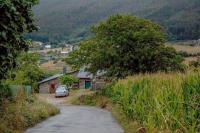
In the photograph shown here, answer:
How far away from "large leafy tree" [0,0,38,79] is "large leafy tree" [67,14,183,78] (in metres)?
40.3

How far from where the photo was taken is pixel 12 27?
59.4ft

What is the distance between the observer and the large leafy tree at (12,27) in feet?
56.7

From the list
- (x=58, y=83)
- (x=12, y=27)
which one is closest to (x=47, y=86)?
(x=58, y=83)

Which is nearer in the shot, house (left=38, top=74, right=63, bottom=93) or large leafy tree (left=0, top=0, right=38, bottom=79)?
large leafy tree (left=0, top=0, right=38, bottom=79)

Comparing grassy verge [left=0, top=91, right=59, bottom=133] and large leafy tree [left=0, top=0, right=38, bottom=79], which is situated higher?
large leafy tree [left=0, top=0, right=38, bottom=79]

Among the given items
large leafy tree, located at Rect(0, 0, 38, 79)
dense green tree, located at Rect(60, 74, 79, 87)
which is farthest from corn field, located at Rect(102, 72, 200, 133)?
dense green tree, located at Rect(60, 74, 79, 87)

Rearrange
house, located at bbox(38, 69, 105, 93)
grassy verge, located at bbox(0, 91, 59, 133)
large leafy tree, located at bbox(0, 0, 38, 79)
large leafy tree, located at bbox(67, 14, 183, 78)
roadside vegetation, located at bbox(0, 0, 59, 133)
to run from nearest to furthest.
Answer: large leafy tree, located at bbox(0, 0, 38, 79) < roadside vegetation, located at bbox(0, 0, 59, 133) < grassy verge, located at bbox(0, 91, 59, 133) < large leafy tree, located at bbox(67, 14, 183, 78) < house, located at bbox(38, 69, 105, 93)

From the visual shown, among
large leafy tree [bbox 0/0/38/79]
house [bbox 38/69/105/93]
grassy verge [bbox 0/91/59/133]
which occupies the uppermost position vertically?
large leafy tree [bbox 0/0/38/79]

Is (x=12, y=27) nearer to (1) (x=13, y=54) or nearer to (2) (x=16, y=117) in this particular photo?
(1) (x=13, y=54)

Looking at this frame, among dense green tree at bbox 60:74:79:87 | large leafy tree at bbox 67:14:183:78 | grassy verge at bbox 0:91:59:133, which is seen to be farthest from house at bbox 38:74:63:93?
grassy verge at bbox 0:91:59:133

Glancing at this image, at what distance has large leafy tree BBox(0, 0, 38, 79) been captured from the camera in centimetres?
1728

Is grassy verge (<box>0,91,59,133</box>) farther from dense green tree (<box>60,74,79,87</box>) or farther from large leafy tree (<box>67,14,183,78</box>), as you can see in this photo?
dense green tree (<box>60,74,79,87</box>)

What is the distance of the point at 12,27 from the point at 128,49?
144 ft

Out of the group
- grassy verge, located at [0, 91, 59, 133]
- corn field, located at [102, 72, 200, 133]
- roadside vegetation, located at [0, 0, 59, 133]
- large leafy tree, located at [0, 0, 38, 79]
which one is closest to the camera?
corn field, located at [102, 72, 200, 133]
